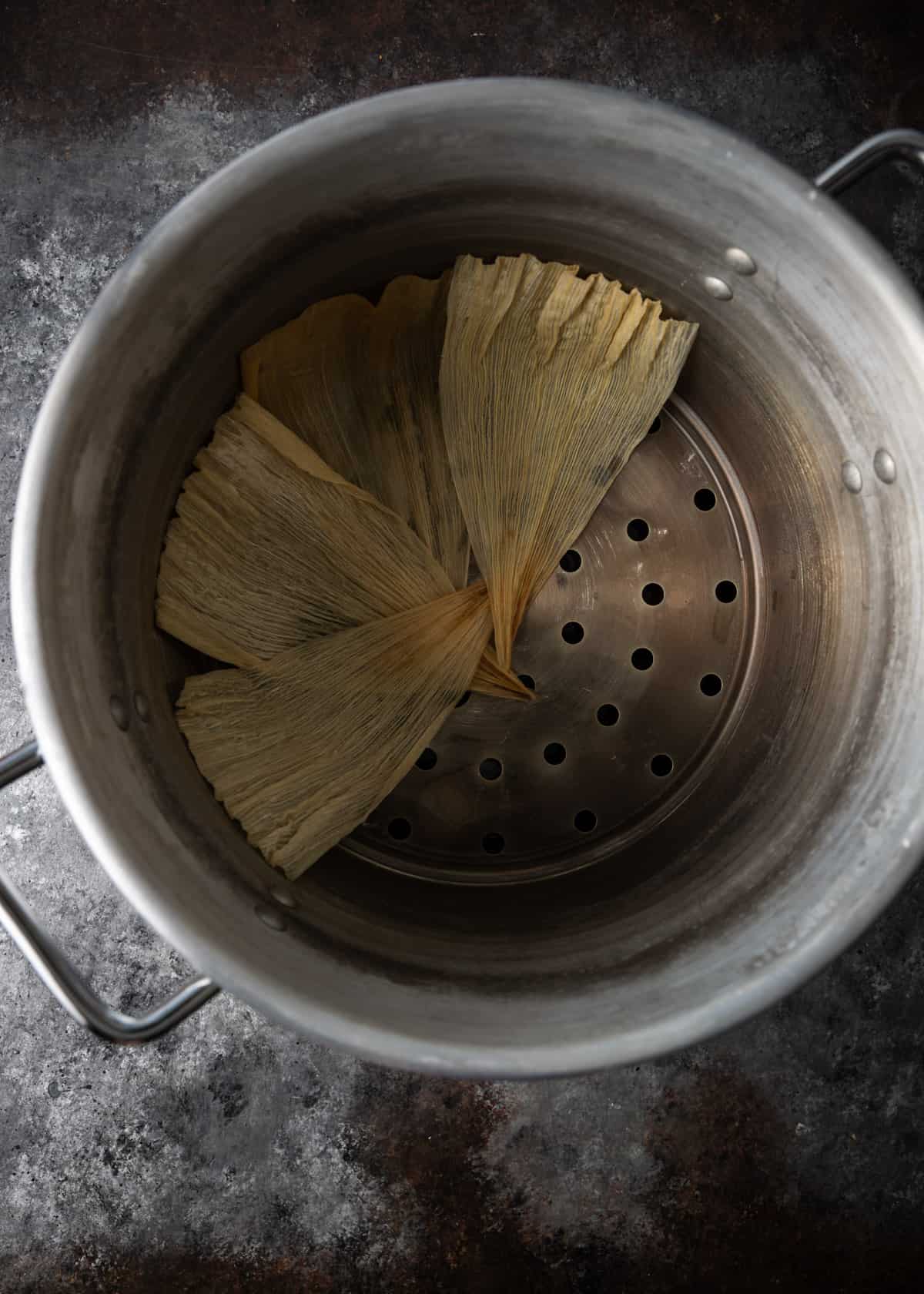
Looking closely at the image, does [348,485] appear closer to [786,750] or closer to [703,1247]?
[786,750]

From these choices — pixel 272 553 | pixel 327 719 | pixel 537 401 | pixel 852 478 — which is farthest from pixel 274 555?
pixel 852 478

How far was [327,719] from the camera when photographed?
100 centimetres

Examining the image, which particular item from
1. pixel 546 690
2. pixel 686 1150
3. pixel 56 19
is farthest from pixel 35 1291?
pixel 56 19

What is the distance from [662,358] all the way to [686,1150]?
2.99ft

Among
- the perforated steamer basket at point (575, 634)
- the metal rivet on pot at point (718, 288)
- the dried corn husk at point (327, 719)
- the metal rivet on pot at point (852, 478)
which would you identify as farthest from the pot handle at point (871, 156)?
the dried corn husk at point (327, 719)

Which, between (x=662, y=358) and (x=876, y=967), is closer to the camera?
(x=662, y=358)

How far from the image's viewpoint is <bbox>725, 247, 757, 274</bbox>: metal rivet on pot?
840mm

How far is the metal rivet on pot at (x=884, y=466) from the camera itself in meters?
0.85

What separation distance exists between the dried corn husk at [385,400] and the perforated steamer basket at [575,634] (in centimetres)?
4

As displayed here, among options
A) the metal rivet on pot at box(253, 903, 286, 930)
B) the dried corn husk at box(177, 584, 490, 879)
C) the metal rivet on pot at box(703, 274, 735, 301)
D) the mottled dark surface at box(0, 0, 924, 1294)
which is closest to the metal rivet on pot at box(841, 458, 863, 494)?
the metal rivet on pot at box(703, 274, 735, 301)

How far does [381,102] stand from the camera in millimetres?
736

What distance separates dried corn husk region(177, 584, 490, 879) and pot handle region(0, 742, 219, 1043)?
0.53 ft

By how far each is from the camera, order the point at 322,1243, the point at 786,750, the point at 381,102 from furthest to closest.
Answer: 1. the point at 322,1243
2. the point at 786,750
3. the point at 381,102

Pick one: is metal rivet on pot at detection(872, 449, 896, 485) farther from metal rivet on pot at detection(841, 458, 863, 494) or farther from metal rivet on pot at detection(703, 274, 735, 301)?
metal rivet on pot at detection(703, 274, 735, 301)
